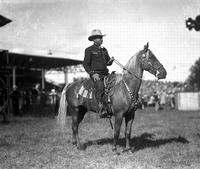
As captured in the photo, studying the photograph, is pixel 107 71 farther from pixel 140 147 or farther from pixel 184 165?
pixel 184 165

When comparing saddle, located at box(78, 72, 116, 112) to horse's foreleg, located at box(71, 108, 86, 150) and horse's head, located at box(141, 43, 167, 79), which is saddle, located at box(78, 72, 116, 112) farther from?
horse's head, located at box(141, 43, 167, 79)

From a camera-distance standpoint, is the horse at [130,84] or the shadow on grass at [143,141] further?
the shadow on grass at [143,141]

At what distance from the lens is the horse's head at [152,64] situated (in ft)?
27.1

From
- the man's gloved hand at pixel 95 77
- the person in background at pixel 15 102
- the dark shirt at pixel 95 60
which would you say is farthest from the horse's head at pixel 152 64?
the person in background at pixel 15 102

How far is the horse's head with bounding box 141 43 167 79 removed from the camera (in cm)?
827

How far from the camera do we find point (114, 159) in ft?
24.7

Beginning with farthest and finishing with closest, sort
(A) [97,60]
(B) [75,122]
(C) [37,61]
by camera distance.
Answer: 1. (C) [37,61]
2. (B) [75,122]
3. (A) [97,60]

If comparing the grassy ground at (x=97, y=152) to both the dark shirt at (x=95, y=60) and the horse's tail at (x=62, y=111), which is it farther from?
the dark shirt at (x=95, y=60)

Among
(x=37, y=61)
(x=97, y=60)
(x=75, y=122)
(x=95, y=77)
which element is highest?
(x=37, y=61)

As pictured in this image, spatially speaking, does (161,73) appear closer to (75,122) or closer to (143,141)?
(143,141)

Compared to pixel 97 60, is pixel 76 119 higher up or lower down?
lower down

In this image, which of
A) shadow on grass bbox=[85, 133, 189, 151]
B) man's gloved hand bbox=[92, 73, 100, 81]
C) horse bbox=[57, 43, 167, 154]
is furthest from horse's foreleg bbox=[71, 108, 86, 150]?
horse bbox=[57, 43, 167, 154]

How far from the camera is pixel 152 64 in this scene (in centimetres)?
828

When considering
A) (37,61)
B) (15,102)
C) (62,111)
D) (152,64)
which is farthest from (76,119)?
(37,61)
